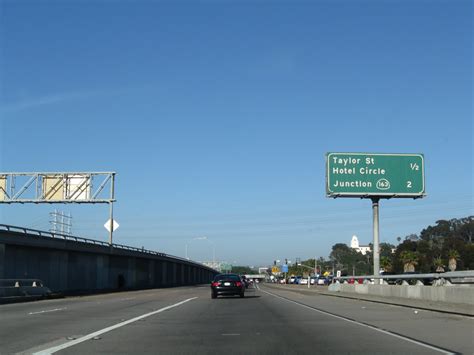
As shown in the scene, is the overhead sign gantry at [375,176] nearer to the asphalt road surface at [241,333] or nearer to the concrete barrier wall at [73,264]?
the asphalt road surface at [241,333]

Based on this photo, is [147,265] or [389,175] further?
[147,265]

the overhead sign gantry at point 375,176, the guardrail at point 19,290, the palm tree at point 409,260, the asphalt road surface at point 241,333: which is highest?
the overhead sign gantry at point 375,176

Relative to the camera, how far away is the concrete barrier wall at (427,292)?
19.5m

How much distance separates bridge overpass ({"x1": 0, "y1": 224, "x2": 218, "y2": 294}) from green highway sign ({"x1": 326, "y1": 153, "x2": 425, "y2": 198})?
20.9 meters

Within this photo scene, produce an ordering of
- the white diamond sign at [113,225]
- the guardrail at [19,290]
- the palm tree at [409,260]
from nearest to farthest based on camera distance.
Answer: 1. the guardrail at [19,290]
2. the white diamond sign at [113,225]
3. the palm tree at [409,260]

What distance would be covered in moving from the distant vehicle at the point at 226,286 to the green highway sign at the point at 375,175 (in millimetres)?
8998

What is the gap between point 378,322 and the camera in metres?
17.8

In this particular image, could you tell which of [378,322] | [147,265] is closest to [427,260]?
[147,265]

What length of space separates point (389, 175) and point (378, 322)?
24003mm

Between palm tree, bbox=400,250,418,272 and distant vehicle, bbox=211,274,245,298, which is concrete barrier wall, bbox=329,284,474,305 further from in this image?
palm tree, bbox=400,250,418,272

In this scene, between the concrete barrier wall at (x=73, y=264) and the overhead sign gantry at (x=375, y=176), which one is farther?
the overhead sign gantry at (x=375, y=176)

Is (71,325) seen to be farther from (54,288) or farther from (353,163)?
(54,288)

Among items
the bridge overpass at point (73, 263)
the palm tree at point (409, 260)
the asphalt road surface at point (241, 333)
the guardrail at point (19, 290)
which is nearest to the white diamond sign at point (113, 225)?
the bridge overpass at point (73, 263)

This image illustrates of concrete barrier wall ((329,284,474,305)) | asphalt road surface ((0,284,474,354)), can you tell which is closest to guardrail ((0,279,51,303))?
asphalt road surface ((0,284,474,354))
